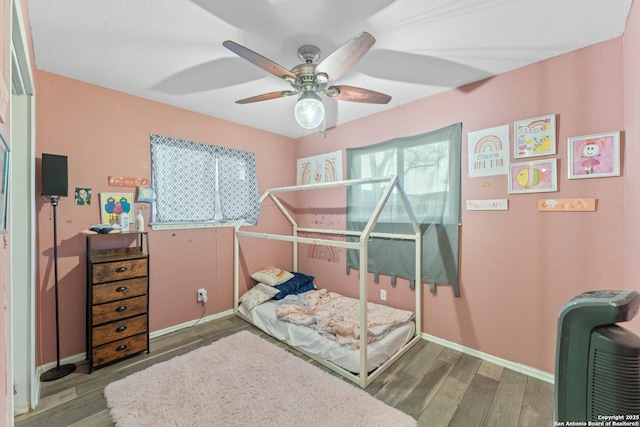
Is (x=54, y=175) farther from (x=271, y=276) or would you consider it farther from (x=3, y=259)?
(x=271, y=276)

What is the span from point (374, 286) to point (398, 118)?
1.87m

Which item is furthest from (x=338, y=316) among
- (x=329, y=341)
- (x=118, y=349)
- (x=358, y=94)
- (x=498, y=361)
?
(x=358, y=94)

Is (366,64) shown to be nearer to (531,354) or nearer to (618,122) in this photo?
(618,122)

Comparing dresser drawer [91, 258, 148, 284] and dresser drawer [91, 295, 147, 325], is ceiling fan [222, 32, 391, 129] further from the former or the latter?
dresser drawer [91, 295, 147, 325]

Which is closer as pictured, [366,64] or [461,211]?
[366,64]

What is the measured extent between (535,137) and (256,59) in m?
2.07

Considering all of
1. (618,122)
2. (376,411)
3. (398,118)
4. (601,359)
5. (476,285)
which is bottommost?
(376,411)

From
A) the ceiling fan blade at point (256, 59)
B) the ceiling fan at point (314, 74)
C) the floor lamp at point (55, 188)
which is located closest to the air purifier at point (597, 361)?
the ceiling fan at point (314, 74)

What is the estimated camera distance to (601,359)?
0.65 meters

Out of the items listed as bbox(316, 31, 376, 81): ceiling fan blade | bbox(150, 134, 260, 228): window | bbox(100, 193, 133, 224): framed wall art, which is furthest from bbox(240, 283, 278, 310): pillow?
bbox(316, 31, 376, 81): ceiling fan blade

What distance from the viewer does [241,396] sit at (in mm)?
1754

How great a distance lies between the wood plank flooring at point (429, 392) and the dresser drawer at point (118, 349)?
7 centimetres

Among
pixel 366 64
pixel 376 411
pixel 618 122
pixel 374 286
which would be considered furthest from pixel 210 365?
pixel 618 122

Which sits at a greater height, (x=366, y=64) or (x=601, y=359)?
(x=366, y=64)
